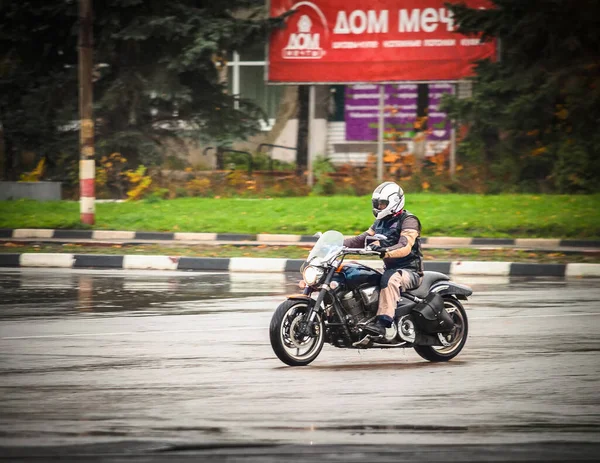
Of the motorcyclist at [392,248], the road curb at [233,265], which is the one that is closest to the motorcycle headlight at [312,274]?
the motorcyclist at [392,248]

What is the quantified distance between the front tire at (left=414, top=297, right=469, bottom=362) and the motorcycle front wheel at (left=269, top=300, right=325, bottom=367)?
→ 0.90 metres

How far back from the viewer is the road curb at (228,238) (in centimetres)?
1997

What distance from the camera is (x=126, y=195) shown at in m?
28.8

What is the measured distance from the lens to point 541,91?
26.2m

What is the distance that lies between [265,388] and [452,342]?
7.34 feet

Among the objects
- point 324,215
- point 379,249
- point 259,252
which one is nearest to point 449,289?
point 379,249

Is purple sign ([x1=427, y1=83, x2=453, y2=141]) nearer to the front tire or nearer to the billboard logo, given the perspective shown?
the billboard logo

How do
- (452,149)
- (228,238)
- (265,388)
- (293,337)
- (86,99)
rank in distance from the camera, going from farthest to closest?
(452,149)
(86,99)
(228,238)
(293,337)
(265,388)

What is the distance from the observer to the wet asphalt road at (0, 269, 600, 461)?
20.4 feet

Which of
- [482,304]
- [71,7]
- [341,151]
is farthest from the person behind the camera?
[341,151]

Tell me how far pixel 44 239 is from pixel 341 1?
10.4 meters

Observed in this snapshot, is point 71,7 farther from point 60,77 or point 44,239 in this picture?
point 44,239

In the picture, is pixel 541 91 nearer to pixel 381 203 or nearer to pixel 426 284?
pixel 426 284

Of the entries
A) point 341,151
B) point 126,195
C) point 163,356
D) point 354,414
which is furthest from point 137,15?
point 354,414
